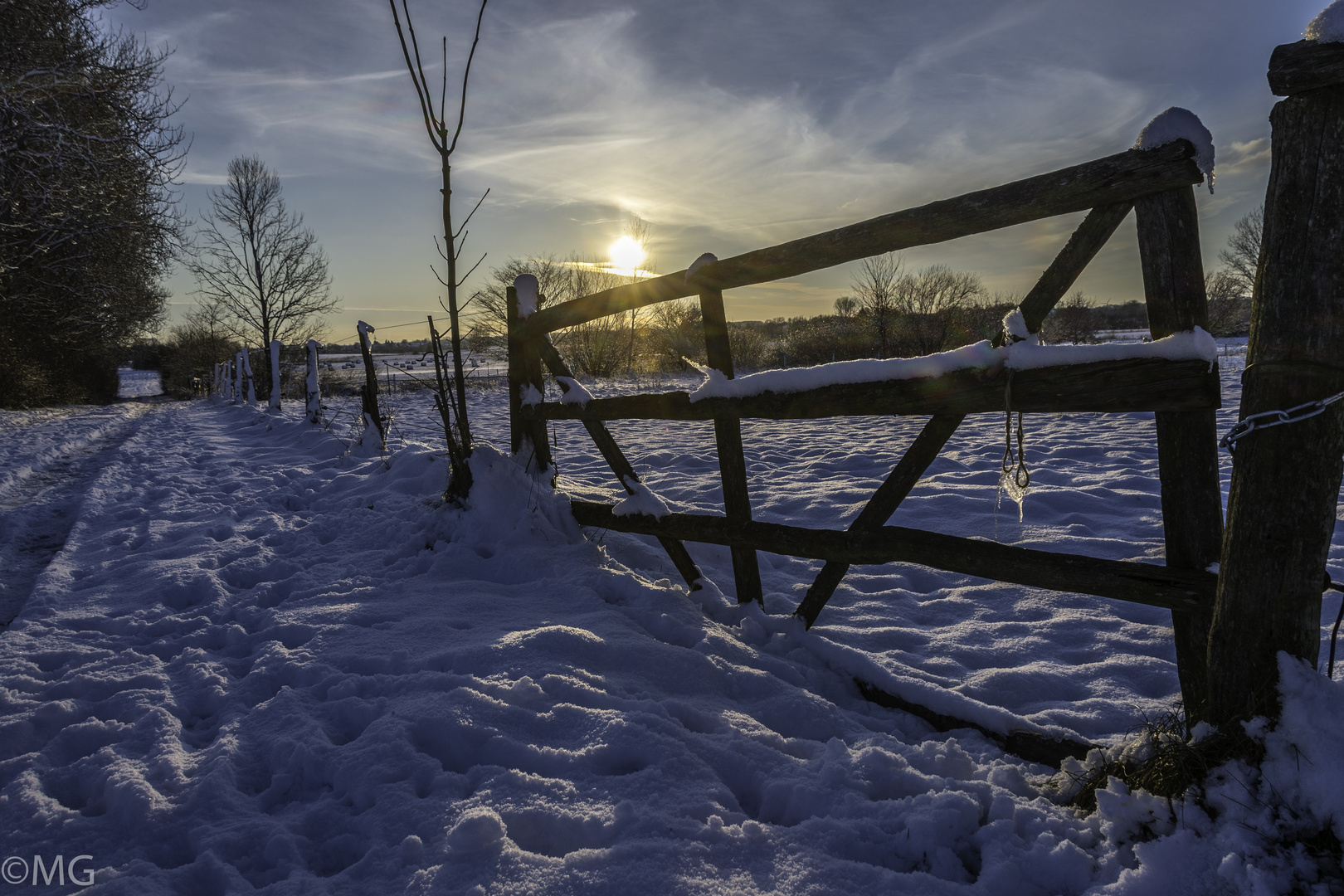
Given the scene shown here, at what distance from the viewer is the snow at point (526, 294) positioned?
4.13m

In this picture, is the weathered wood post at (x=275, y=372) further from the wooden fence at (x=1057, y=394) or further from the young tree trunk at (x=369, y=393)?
the wooden fence at (x=1057, y=394)

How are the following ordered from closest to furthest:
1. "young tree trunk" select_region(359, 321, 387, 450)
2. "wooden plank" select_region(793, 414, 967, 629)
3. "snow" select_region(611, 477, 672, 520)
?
"wooden plank" select_region(793, 414, 967, 629) → "snow" select_region(611, 477, 672, 520) → "young tree trunk" select_region(359, 321, 387, 450)

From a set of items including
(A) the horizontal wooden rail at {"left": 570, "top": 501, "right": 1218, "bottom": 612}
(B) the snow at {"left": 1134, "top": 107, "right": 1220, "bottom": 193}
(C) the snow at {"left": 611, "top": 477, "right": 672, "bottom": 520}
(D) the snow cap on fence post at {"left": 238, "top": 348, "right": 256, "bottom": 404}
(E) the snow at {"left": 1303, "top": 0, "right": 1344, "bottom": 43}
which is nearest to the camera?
(E) the snow at {"left": 1303, "top": 0, "right": 1344, "bottom": 43}

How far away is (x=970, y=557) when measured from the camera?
2.47m

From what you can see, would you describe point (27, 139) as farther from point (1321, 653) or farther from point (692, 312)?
point (692, 312)

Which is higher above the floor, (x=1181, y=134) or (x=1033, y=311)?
(x=1181, y=134)

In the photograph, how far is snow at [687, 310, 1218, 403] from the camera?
190 cm

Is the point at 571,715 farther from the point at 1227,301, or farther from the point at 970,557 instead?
the point at 1227,301

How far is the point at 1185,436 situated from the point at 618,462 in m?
2.68

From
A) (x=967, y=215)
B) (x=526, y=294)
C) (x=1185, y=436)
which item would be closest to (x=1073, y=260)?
(x=967, y=215)

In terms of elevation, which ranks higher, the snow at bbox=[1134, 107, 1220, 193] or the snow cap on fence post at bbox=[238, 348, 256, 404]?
the snow cap on fence post at bbox=[238, 348, 256, 404]

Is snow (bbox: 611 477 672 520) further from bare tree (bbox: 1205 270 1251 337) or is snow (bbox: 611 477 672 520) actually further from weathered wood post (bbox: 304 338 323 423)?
bare tree (bbox: 1205 270 1251 337)

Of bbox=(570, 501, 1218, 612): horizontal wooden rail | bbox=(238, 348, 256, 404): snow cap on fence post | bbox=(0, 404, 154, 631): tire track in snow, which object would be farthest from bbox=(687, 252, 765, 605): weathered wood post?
bbox=(238, 348, 256, 404): snow cap on fence post

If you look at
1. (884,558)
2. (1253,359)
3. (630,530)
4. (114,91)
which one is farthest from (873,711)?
(114,91)
